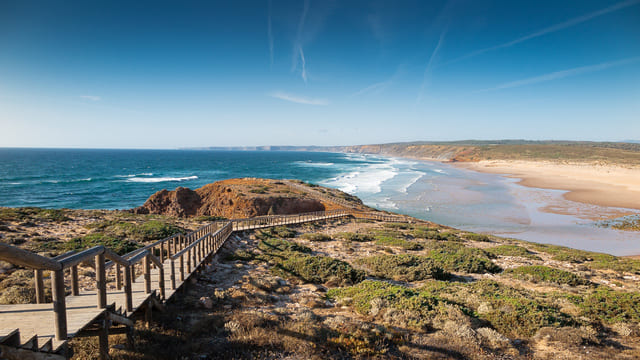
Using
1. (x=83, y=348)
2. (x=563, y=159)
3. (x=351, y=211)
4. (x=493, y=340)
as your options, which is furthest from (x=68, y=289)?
(x=563, y=159)

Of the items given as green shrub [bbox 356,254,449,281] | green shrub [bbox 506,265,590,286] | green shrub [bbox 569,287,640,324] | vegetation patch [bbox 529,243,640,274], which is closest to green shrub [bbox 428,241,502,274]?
green shrub [bbox 506,265,590,286]

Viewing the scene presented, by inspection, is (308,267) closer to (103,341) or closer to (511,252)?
(103,341)

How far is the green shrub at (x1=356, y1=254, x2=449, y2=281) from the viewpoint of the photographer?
34.9 feet

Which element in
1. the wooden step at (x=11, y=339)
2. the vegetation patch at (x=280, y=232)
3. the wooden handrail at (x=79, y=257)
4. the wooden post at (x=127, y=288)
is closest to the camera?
the wooden step at (x=11, y=339)

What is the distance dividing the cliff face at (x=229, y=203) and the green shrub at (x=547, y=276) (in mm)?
21084

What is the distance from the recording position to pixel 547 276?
11055 mm

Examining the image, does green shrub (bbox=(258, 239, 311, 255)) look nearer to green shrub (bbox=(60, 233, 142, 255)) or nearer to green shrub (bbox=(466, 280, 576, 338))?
green shrub (bbox=(60, 233, 142, 255))

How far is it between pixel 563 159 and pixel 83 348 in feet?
446

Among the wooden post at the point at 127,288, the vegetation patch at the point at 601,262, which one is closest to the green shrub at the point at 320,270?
the wooden post at the point at 127,288

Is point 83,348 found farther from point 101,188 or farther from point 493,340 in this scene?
point 101,188

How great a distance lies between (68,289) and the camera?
23.2ft

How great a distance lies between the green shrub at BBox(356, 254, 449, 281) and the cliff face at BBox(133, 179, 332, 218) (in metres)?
18.3

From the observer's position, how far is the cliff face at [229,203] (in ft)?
99.0

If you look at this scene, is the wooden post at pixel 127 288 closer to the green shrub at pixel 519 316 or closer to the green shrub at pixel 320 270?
the green shrub at pixel 320 270
